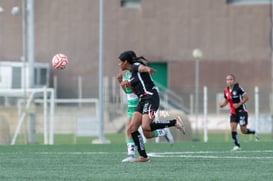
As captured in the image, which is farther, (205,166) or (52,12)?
(52,12)

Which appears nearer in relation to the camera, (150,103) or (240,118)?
(150,103)

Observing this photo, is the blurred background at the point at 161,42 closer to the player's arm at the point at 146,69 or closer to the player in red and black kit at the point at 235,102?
the player in red and black kit at the point at 235,102

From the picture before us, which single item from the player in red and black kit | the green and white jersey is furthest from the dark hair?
the player in red and black kit

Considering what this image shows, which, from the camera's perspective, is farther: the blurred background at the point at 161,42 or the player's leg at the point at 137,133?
the blurred background at the point at 161,42

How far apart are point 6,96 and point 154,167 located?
67.1ft

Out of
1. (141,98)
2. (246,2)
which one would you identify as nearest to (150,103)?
(141,98)

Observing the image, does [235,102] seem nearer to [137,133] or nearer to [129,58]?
[137,133]

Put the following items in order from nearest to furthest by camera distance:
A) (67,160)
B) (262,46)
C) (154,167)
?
(154,167), (67,160), (262,46)

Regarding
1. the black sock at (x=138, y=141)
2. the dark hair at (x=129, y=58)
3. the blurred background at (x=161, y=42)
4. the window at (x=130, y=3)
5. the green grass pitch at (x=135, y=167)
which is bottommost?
the green grass pitch at (x=135, y=167)

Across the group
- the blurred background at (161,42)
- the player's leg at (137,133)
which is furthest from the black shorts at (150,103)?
the blurred background at (161,42)

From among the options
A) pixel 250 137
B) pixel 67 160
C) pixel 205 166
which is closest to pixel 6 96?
pixel 250 137

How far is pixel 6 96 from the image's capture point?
35.2 metres

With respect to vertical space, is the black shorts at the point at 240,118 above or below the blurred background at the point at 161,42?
below

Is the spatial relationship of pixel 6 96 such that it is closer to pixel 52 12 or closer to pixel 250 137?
pixel 250 137
